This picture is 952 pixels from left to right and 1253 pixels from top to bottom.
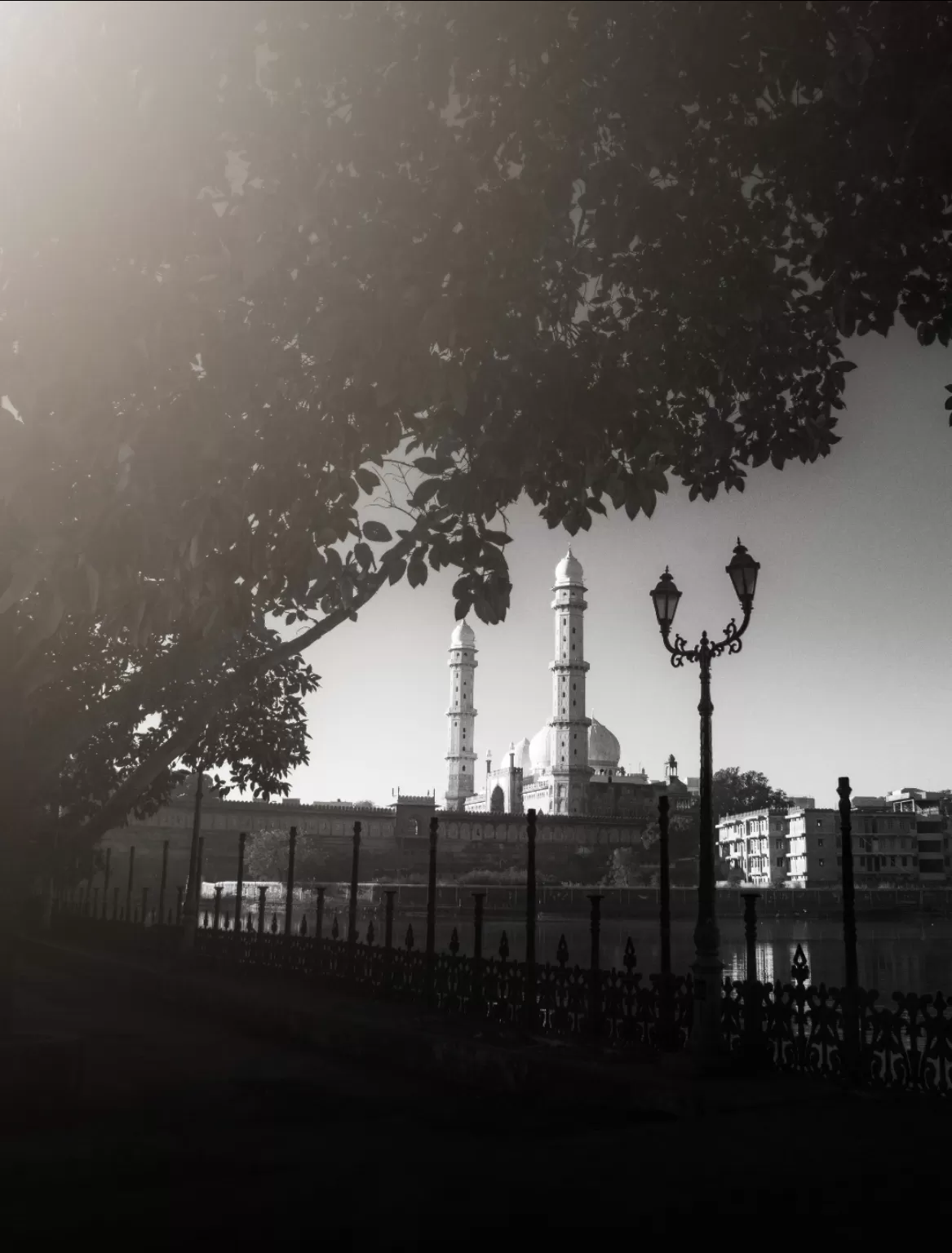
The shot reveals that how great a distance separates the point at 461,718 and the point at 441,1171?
4335 inches

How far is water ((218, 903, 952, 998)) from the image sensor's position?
40.1 meters

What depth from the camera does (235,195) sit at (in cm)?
512

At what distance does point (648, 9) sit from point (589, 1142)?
588 centimetres

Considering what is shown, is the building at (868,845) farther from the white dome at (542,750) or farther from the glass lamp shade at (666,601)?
the glass lamp shade at (666,601)

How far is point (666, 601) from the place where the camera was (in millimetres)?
10250

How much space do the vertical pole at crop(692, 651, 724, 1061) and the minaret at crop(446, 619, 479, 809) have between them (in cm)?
10114

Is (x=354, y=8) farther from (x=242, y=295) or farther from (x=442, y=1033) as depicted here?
(x=442, y=1033)

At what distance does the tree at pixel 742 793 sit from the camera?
4582 inches

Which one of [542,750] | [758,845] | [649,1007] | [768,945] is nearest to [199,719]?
[649,1007]

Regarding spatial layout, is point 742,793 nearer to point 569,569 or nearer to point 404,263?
point 569,569

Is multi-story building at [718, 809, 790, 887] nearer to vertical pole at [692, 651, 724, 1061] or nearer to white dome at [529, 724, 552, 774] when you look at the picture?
white dome at [529, 724, 552, 774]

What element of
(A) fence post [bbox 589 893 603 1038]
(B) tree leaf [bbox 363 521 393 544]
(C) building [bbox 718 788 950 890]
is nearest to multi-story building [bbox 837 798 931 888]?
(C) building [bbox 718 788 950 890]

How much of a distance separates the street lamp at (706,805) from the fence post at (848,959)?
93cm

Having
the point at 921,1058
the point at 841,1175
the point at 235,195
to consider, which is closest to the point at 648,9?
the point at 235,195
